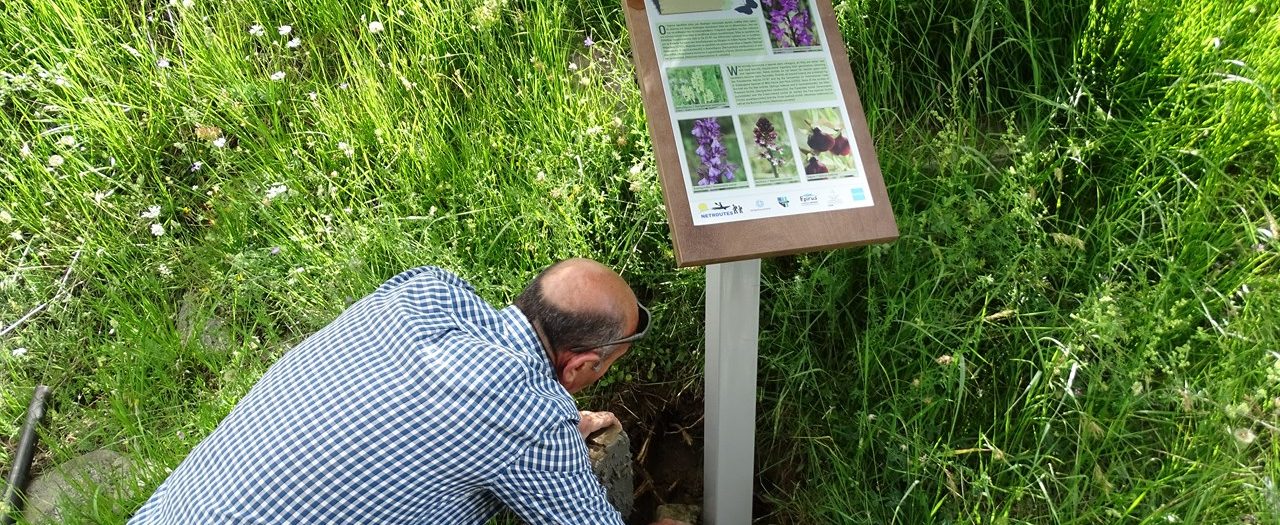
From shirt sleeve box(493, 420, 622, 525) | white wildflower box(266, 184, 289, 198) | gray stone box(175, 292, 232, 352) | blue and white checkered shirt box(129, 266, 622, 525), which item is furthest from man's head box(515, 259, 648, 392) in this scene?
gray stone box(175, 292, 232, 352)

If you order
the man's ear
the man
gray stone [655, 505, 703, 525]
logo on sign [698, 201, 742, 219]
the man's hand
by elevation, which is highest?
logo on sign [698, 201, 742, 219]

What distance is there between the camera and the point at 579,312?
86.4 inches

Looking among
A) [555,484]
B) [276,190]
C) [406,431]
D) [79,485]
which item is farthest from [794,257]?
[79,485]

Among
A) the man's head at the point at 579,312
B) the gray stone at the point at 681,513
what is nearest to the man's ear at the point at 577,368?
the man's head at the point at 579,312

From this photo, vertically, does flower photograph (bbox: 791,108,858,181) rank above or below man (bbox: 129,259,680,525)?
above

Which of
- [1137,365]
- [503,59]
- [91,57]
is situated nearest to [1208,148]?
[1137,365]

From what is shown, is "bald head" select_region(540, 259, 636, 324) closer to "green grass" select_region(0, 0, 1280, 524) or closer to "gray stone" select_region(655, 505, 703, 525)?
"green grass" select_region(0, 0, 1280, 524)

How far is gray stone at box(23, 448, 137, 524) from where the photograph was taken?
2818 millimetres

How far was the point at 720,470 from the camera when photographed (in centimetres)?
252

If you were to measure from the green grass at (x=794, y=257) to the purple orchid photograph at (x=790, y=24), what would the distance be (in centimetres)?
82

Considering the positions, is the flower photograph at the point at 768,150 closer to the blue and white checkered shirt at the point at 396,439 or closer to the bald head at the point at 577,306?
the bald head at the point at 577,306

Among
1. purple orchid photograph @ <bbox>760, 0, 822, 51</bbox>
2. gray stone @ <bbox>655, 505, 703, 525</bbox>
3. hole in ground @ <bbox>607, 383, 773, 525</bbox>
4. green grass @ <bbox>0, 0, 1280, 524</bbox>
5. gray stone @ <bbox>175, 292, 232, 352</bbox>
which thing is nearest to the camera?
purple orchid photograph @ <bbox>760, 0, 822, 51</bbox>

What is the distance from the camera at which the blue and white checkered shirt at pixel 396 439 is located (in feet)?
6.42

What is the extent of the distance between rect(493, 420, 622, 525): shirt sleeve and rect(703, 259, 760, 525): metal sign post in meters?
0.45
